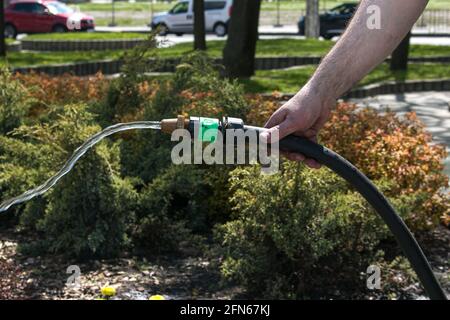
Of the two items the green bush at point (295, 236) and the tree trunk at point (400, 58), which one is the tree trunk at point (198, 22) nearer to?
the tree trunk at point (400, 58)

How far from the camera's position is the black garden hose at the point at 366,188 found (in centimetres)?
200

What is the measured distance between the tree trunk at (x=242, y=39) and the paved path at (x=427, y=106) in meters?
1.93

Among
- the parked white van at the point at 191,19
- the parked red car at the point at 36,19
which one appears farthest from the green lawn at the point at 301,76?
the parked red car at the point at 36,19

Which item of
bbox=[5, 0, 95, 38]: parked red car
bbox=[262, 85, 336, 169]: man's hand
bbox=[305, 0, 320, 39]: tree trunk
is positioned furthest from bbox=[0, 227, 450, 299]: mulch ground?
bbox=[5, 0, 95, 38]: parked red car

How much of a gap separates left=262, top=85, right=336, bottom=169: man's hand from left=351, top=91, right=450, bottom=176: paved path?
32.0ft

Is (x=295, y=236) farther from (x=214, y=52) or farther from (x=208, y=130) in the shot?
(x=214, y=52)

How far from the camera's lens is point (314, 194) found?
18.1 ft

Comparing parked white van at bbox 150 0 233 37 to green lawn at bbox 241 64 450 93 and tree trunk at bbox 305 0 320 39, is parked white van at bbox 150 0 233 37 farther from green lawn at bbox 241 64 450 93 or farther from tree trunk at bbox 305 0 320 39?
green lawn at bbox 241 64 450 93

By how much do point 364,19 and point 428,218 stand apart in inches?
185

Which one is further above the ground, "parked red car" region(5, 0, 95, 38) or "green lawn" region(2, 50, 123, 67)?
"parked red car" region(5, 0, 95, 38)

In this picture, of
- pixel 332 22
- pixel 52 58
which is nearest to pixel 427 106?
pixel 52 58

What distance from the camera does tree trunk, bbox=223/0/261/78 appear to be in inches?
669

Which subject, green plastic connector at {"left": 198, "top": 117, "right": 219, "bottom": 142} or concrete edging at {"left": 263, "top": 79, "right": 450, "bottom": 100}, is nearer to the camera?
green plastic connector at {"left": 198, "top": 117, "right": 219, "bottom": 142}
